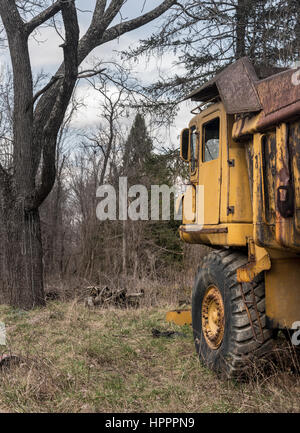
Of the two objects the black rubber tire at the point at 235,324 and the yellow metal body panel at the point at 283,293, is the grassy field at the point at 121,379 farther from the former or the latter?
the yellow metal body panel at the point at 283,293

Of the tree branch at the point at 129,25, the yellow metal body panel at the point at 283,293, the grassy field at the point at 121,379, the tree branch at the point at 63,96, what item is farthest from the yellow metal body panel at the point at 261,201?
the tree branch at the point at 129,25

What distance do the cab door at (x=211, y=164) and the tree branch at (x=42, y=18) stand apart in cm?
500

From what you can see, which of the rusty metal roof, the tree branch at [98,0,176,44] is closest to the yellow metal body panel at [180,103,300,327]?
the rusty metal roof

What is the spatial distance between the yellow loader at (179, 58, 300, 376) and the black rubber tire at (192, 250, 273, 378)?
0.01 meters

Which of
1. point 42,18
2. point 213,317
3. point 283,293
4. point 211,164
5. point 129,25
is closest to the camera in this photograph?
point 283,293

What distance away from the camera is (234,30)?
11.4 m

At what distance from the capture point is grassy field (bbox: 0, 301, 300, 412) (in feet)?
14.3

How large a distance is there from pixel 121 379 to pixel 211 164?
268 cm

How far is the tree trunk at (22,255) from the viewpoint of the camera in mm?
10320

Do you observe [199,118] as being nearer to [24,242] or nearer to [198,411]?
[198,411]

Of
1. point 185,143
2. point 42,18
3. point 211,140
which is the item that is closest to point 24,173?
point 42,18

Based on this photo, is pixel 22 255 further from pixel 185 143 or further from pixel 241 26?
pixel 241 26

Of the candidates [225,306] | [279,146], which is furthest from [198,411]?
[279,146]

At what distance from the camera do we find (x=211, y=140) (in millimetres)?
6008
